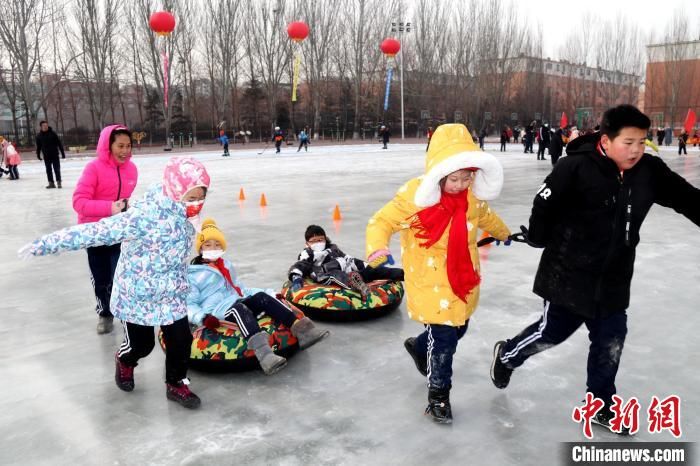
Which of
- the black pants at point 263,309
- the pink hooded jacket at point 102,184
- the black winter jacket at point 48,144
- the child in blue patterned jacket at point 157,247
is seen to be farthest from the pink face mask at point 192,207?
the black winter jacket at point 48,144

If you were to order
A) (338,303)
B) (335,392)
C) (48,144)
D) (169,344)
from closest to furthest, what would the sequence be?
(169,344) < (335,392) < (338,303) < (48,144)

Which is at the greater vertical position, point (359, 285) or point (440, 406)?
point (359, 285)

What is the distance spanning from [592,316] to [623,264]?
0.31m

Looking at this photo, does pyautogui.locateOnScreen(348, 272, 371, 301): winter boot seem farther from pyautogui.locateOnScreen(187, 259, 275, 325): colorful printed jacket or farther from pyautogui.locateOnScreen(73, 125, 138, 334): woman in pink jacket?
pyautogui.locateOnScreen(73, 125, 138, 334): woman in pink jacket

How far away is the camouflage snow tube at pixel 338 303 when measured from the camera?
479cm

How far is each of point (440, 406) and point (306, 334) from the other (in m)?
1.16

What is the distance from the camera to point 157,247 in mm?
3221

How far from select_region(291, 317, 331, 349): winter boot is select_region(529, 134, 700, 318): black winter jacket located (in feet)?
5.55

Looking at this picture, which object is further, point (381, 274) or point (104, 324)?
point (381, 274)

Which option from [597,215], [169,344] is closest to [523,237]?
[597,215]

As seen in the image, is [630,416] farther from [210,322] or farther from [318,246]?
[318,246]

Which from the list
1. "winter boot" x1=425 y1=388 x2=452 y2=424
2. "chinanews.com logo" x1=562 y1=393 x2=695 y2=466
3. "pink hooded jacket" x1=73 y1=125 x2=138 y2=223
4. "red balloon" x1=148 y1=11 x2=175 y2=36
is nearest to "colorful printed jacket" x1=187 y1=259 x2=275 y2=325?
"pink hooded jacket" x1=73 y1=125 x2=138 y2=223

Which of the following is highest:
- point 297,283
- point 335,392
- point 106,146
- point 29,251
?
point 106,146

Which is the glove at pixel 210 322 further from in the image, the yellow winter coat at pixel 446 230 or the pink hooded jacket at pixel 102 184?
the yellow winter coat at pixel 446 230
